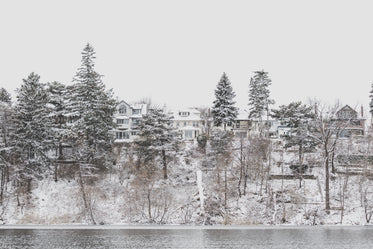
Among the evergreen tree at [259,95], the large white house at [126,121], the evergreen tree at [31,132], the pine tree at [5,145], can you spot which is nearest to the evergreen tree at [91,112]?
the evergreen tree at [31,132]

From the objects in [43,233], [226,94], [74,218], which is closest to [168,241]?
[43,233]

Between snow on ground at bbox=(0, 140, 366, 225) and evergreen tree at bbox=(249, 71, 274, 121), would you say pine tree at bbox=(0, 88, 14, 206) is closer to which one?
snow on ground at bbox=(0, 140, 366, 225)

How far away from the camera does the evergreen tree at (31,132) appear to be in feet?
145

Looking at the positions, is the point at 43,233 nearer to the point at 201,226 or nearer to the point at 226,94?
the point at 201,226

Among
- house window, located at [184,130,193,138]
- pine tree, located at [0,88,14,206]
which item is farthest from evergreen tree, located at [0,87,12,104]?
house window, located at [184,130,193,138]

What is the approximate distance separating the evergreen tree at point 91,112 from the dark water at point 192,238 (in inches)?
556

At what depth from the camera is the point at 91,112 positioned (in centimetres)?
4700

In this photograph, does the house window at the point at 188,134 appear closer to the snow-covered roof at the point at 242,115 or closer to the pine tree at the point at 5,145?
the snow-covered roof at the point at 242,115

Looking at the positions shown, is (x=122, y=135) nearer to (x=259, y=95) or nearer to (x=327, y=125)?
(x=259, y=95)

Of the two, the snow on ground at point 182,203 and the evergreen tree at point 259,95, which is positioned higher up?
the evergreen tree at point 259,95

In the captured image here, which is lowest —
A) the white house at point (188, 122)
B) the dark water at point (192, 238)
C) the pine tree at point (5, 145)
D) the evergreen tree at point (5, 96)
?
the dark water at point (192, 238)

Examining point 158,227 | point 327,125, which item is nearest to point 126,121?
point 158,227

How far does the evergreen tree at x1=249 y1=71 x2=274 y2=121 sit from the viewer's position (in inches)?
2484

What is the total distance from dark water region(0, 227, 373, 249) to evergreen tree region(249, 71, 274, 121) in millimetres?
30096
